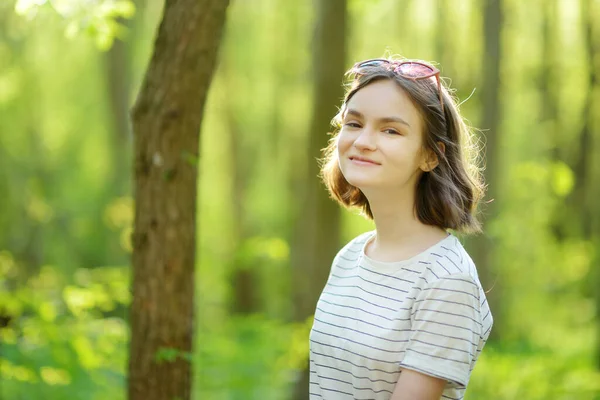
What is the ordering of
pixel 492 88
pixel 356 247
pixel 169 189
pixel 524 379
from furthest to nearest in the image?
pixel 492 88
pixel 524 379
pixel 169 189
pixel 356 247

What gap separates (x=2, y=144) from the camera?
51.8 feet

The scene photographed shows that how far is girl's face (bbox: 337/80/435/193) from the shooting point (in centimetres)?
236

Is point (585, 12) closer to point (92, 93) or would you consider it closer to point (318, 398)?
point (92, 93)

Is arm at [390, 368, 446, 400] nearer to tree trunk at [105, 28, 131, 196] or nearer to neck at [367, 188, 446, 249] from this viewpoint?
neck at [367, 188, 446, 249]

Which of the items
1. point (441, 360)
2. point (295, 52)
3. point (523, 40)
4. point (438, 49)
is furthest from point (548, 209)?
point (441, 360)

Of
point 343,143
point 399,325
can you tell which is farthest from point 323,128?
point 399,325

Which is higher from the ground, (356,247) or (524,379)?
(356,247)

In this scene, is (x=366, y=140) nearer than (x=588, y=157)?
Yes

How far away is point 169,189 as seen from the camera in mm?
3559

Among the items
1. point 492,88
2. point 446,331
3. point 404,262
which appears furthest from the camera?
point 492,88

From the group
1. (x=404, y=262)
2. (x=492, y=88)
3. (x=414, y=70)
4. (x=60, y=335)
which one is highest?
(x=492, y=88)

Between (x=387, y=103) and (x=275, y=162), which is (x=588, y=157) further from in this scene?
(x=387, y=103)

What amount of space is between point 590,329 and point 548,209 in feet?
13.0

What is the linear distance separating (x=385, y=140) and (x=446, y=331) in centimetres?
62
